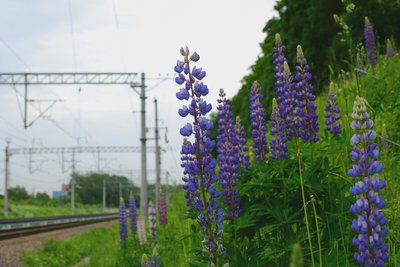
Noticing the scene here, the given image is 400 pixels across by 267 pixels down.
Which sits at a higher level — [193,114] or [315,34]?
[315,34]

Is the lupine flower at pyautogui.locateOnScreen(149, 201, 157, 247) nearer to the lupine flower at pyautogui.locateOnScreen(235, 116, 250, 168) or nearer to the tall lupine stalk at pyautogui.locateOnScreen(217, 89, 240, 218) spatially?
the lupine flower at pyautogui.locateOnScreen(235, 116, 250, 168)

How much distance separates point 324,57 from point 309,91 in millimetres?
10103

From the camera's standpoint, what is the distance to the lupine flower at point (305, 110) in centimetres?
325

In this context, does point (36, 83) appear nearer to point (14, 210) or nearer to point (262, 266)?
point (14, 210)

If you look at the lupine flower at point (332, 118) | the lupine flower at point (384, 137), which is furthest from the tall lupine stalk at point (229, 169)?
the lupine flower at point (384, 137)

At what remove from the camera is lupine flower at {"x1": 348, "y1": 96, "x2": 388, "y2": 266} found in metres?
1.85

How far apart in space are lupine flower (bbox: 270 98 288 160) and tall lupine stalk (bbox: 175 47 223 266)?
79cm

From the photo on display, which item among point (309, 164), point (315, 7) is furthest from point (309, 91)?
point (315, 7)

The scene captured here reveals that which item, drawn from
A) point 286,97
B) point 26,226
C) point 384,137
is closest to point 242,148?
point 286,97

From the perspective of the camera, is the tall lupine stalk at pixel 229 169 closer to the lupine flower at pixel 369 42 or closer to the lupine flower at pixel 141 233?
the lupine flower at pixel 141 233

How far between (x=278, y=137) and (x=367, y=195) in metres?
1.31

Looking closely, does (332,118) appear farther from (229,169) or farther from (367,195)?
(367,195)

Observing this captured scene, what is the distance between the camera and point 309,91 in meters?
3.34

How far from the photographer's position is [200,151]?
2326 mm
